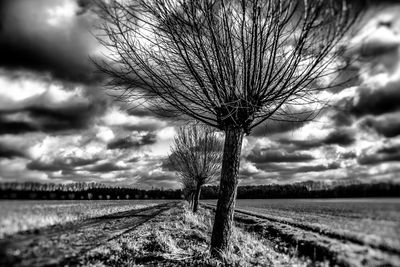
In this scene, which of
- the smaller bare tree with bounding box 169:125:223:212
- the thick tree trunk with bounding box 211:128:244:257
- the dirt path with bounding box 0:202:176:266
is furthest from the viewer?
the smaller bare tree with bounding box 169:125:223:212

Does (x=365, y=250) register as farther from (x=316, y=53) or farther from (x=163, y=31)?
(x=163, y=31)

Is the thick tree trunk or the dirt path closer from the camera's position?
the dirt path

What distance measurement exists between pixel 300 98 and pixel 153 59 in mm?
2935

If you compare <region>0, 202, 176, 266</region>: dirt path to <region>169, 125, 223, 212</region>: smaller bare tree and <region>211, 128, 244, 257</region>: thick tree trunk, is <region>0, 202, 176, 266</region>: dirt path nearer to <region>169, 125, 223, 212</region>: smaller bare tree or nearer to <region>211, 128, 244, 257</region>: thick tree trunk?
<region>211, 128, 244, 257</region>: thick tree trunk

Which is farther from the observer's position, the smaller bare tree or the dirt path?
the smaller bare tree

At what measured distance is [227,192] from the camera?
4.79m

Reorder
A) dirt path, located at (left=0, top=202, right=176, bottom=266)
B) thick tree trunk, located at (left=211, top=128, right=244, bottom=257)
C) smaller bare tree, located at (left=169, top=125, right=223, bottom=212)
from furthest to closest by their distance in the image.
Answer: smaller bare tree, located at (left=169, top=125, right=223, bottom=212), thick tree trunk, located at (left=211, top=128, right=244, bottom=257), dirt path, located at (left=0, top=202, right=176, bottom=266)

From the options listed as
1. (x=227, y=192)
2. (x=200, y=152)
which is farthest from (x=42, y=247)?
(x=200, y=152)

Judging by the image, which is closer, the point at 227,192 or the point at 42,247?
the point at 42,247

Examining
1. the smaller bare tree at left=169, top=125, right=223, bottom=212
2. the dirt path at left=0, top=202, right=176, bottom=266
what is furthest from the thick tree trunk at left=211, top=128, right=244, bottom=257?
the smaller bare tree at left=169, top=125, right=223, bottom=212

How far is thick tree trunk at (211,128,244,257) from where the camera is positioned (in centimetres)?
471

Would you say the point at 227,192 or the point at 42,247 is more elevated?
the point at 227,192

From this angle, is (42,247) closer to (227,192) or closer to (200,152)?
(227,192)

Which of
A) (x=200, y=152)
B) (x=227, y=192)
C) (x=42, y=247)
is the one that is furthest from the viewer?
(x=200, y=152)
